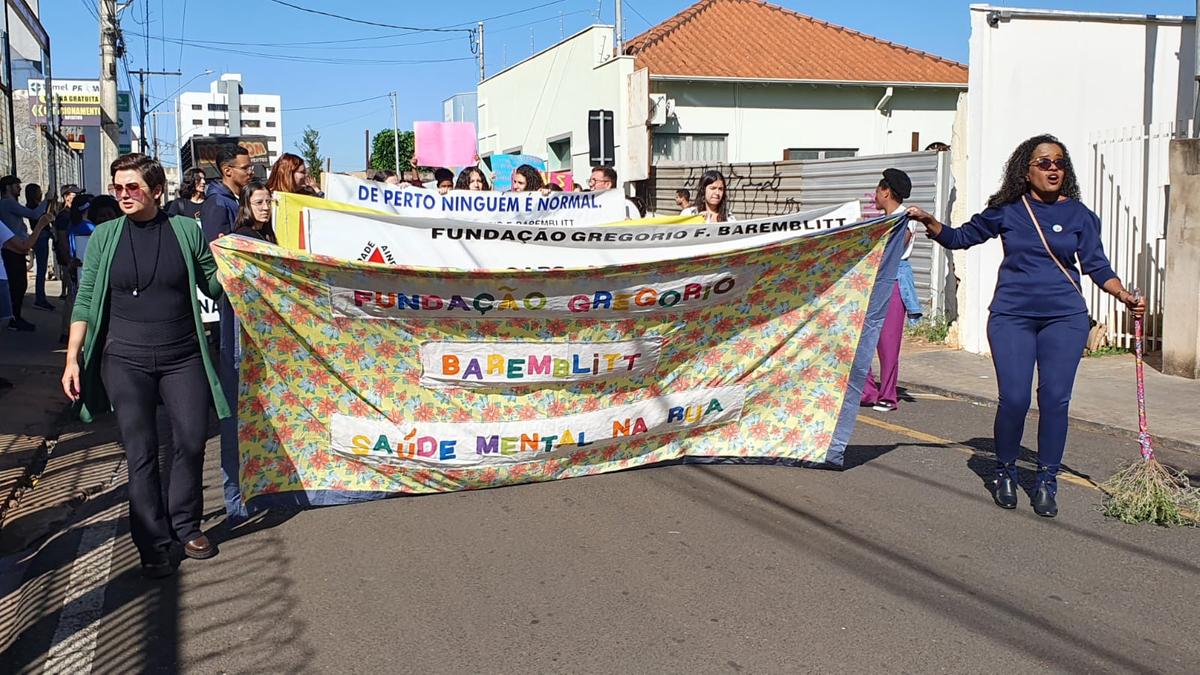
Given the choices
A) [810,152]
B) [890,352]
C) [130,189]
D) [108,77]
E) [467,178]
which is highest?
[108,77]

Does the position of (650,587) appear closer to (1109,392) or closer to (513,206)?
(1109,392)

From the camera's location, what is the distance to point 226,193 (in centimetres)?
735

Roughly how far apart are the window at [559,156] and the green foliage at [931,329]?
52.1 ft

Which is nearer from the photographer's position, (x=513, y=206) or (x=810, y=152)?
(x=513, y=206)

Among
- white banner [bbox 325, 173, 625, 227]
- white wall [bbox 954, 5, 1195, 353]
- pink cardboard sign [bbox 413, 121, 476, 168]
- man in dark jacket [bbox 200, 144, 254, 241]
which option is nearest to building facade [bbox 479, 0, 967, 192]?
pink cardboard sign [bbox 413, 121, 476, 168]

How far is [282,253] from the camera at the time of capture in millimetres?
5395

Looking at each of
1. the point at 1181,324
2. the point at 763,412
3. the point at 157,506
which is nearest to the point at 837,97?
the point at 1181,324

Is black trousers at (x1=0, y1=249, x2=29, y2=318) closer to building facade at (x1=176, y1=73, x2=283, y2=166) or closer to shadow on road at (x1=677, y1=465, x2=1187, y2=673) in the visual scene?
shadow on road at (x1=677, y1=465, x2=1187, y2=673)

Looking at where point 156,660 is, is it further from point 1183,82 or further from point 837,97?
point 837,97

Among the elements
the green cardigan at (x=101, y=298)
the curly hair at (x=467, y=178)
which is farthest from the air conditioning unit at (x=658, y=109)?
the green cardigan at (x=101, y=298)

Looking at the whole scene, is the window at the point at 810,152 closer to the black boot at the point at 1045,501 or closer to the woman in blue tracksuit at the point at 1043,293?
the woman in blue tracksuit at the point at 1043,293

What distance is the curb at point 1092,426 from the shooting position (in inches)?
307

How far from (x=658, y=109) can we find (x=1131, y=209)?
1341cm

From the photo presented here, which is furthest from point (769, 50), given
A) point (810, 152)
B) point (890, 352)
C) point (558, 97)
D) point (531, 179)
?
point (890, 352)
